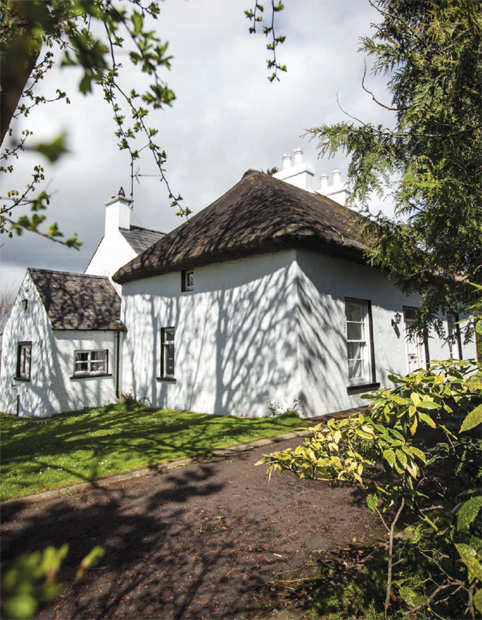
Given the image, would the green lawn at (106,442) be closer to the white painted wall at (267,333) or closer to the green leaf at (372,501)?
Answer: the white painted wall at (267,333)

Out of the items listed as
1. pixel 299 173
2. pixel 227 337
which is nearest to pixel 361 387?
pixel 227 337

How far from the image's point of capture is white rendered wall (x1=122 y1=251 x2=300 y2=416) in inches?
359

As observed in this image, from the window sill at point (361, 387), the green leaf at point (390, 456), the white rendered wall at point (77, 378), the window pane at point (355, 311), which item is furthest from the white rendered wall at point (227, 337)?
the green leaf at point (390, 456)

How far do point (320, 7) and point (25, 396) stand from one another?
48.0 feet

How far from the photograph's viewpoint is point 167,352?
1252cm

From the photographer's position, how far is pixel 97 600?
2689 millimetres

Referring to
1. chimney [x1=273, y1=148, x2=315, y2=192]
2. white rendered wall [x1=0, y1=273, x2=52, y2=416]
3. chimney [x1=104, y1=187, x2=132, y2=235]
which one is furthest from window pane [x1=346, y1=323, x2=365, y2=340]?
chimney [x1=104, y1=187, x2=132, y2=235]

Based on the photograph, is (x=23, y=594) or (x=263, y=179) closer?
(x=23, y=594)

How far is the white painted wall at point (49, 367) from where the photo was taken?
493 inches

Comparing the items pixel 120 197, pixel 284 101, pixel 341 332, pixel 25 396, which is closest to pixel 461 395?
pixel 284 101

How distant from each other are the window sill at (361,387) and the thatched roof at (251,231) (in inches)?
134

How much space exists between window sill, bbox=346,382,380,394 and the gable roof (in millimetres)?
8251

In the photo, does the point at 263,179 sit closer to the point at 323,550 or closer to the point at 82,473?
the point at 82,473

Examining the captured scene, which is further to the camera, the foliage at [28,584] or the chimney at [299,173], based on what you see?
the chimney at [299,173]
